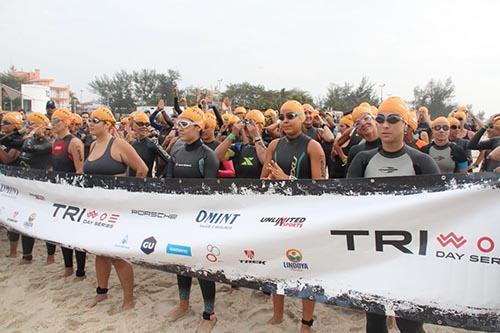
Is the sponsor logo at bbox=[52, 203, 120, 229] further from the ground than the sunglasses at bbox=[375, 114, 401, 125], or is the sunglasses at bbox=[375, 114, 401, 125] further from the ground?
the sunglasses at bbox=[375, 114, 401, 125]

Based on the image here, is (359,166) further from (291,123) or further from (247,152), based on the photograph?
(247,152)

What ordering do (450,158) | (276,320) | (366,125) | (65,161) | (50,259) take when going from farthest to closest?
1. (50,259)
2. (65,161)
3. (450,158)
4. (366,125)
5. (276,320)

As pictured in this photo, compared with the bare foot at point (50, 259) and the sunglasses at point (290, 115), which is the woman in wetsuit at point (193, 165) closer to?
the sunglasses at point (290, 115)

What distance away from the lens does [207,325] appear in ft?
13.8

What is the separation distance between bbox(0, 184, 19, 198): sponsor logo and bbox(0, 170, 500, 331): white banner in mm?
1854

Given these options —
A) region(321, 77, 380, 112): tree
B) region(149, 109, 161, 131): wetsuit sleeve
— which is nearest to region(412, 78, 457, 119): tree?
region(321, 77, 380, 112): tree

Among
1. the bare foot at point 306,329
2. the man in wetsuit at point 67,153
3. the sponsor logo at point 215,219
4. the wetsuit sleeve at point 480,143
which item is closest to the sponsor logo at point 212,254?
the sponsor logo at point 215,219

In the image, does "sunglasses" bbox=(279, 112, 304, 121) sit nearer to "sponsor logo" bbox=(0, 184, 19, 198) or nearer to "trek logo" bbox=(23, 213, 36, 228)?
"trek logo" bbox=(23, 213, 36, 228)

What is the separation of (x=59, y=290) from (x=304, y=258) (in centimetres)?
358

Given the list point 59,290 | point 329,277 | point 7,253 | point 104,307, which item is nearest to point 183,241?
point 329,277

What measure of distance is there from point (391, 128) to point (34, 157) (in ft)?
17.8

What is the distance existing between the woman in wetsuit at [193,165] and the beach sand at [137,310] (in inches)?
5.1

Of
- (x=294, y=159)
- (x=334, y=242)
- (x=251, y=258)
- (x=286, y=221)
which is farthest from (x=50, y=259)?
(x=334, y=242)

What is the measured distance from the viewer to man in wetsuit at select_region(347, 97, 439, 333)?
3.12 m
